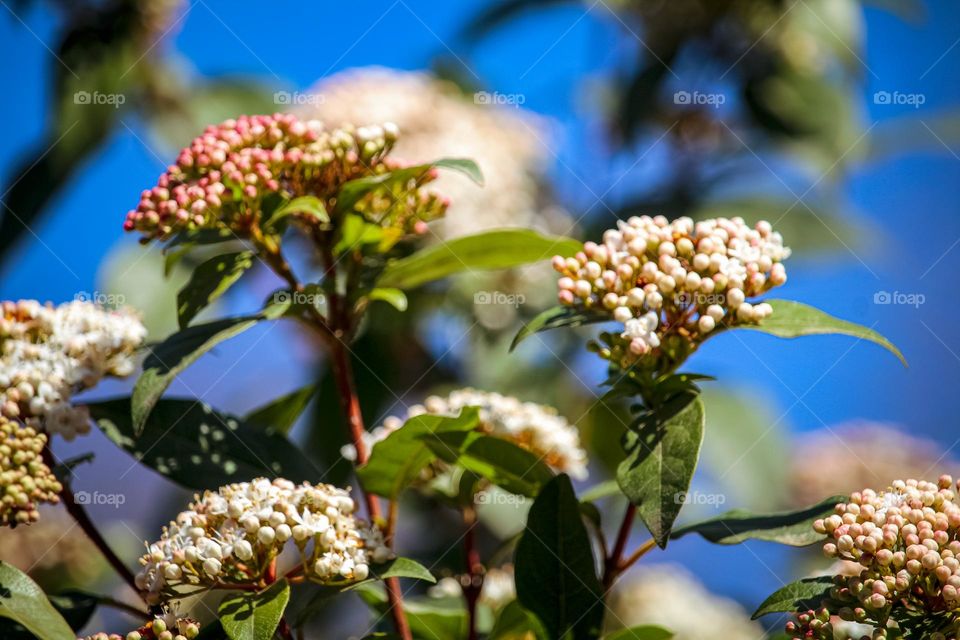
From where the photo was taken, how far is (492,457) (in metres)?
1.45

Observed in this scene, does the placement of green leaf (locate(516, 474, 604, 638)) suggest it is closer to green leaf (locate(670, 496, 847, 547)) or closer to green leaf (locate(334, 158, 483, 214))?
green leaf (locate(670, 496, 847, 547))

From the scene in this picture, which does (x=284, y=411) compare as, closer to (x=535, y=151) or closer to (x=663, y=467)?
(x=663, y=467)

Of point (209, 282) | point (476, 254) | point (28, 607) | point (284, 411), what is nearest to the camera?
point (28, 607)

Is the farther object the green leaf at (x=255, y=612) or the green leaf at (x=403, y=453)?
the green leaf at (x=403, y=453)

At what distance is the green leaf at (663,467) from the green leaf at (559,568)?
92mm

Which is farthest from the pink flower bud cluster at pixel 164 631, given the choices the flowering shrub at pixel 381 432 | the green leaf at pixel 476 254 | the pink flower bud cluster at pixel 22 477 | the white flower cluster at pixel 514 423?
the green leaf at pixel 476 254

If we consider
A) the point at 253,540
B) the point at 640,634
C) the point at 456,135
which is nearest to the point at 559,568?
→ the point at 640,634

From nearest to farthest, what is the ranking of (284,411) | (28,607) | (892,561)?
1. (892,561)
2. (28,607)
3. (284,411)

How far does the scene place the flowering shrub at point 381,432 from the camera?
1227mm

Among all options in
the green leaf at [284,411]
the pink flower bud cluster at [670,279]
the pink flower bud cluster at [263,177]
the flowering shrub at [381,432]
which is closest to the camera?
the flowering shrub at [381,432]

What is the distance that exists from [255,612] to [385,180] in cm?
60

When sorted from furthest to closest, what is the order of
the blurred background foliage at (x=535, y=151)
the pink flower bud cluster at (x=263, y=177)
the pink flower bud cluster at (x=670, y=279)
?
the blurred background foliage at (x=535, y=151) → the pink flower bud cluster at (x=263, y=177) → the pink flower bud cluster at (x=670, y=279)

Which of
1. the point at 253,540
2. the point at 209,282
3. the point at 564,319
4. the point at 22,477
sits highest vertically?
the point at 564,319

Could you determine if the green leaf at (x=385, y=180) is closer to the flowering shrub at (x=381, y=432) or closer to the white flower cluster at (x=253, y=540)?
the flowering shrub at (x=381, y=432)
